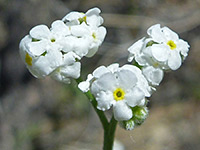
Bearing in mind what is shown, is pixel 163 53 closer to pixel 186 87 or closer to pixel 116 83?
pixel 116 83

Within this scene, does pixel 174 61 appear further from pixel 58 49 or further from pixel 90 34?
pixel 58 49

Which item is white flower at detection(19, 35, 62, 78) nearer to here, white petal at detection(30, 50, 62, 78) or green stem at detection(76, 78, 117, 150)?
white petal at detection(30, 50, 62, 78)

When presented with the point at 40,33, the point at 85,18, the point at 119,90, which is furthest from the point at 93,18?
the point at 119,90

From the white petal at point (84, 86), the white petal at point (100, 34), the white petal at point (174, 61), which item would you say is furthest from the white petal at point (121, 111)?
the white petal at point (100, 34)

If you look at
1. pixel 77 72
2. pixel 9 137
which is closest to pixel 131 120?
pixel 77 72

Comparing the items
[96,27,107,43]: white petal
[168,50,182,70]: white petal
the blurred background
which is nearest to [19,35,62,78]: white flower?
[96,27,107,43]: white petal
